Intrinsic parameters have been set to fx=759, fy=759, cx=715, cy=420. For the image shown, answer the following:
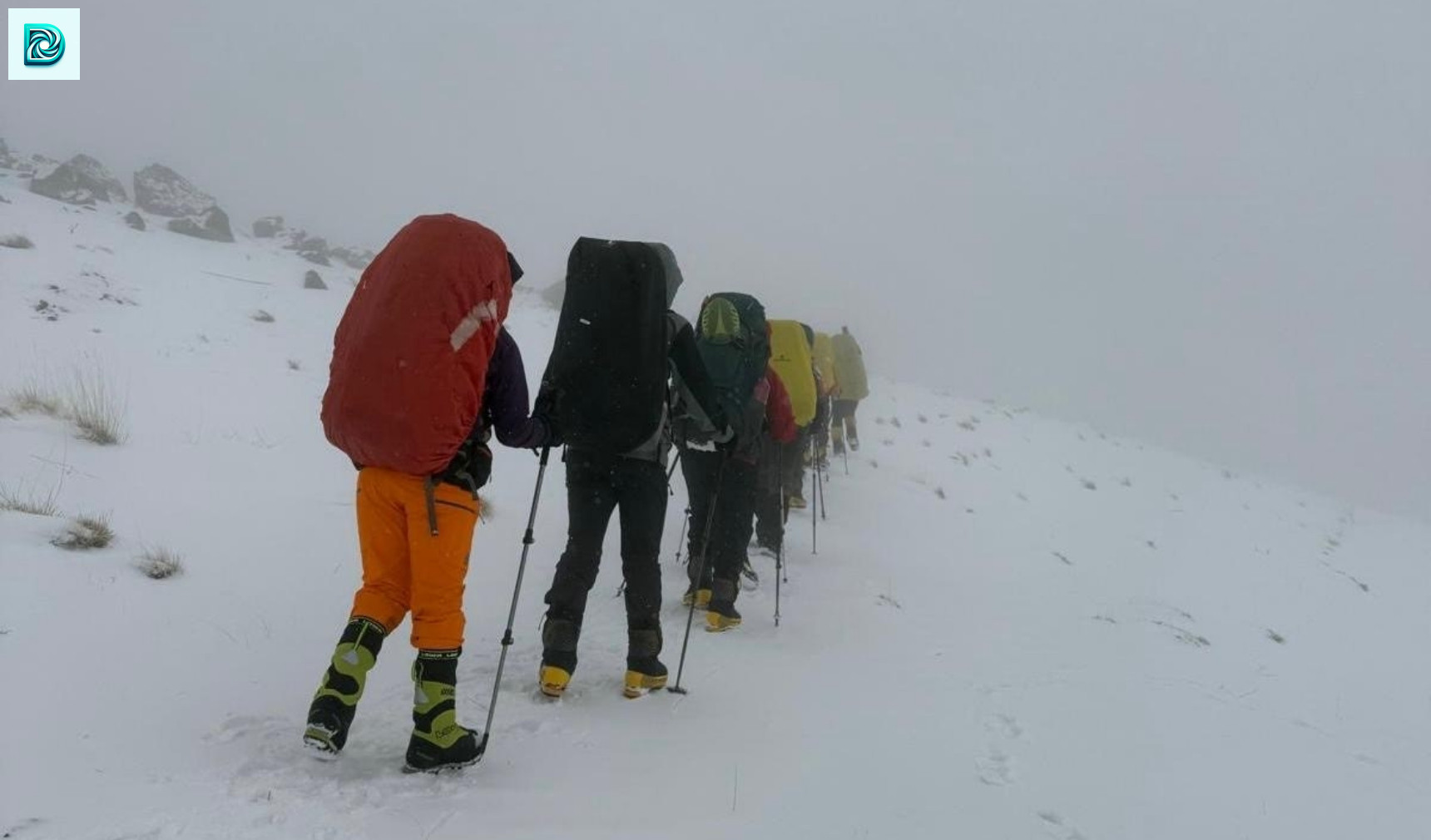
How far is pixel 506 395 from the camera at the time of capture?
3459 millimetres

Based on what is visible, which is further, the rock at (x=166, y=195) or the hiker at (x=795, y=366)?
the rock at (x=166, y=195)

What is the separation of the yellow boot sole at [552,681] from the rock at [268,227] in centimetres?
2814

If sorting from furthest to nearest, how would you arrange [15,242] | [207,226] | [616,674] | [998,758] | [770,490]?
[207,226]
[15,242]
[770,490]
[616,674]
[998,758]

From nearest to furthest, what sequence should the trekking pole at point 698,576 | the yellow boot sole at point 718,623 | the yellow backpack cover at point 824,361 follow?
the trekking pole at point 698,576 < the yellow boot sole at point 718,623 < the yellow backpack cover at point 824,361

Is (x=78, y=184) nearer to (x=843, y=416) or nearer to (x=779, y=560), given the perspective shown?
(x=843, y=416)

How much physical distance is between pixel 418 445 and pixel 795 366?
4853 millimetres

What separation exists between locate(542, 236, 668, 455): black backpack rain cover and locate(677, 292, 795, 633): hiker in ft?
3.36

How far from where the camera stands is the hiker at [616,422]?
13.8 feet

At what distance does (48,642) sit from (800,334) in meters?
5.86

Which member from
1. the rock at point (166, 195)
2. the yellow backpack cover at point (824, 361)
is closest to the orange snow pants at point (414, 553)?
the yellow backpack cover at point (824, 361)

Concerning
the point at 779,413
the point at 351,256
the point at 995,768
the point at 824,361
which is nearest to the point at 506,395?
the point at 995,768

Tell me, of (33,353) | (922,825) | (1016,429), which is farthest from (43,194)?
(1016,429)

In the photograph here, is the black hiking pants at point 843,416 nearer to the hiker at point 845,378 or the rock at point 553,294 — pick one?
the hiker at point 845,378

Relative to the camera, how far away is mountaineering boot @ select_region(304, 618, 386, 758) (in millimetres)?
3029
